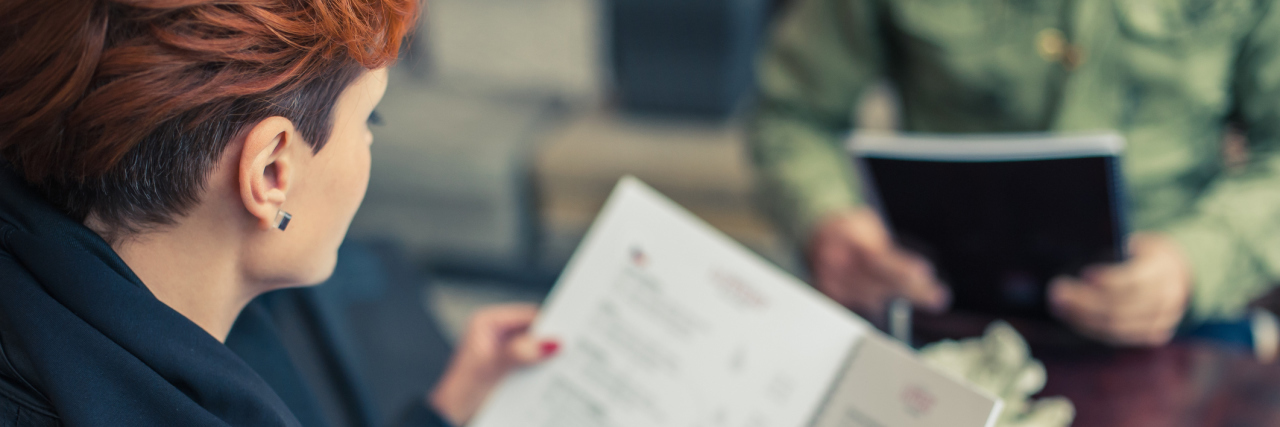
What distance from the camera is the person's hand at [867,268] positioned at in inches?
Answer: 39.3

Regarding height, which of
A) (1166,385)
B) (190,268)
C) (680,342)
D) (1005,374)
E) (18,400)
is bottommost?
(18,400)

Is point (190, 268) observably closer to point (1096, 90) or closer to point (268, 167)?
point (268, 167)

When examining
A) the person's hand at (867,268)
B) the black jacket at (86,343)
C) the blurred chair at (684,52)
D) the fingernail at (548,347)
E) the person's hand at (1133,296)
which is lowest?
the black jacket at (86,343)

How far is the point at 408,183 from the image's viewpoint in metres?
2.27

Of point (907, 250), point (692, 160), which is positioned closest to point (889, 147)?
point (907, 250)

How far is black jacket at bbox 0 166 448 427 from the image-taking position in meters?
0.49

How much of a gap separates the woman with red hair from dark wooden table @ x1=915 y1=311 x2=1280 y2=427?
2.34 feet

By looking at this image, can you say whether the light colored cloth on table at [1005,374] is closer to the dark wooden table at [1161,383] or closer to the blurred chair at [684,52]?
the dark wooden table at [1161,383]

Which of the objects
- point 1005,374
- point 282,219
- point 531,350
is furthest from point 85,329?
point 1005,374

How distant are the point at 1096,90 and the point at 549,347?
0.76 m

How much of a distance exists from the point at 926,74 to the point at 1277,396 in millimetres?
552

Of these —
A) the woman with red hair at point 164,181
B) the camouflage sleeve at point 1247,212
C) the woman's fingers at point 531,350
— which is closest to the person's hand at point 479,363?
the woman's fingers at point 531,350

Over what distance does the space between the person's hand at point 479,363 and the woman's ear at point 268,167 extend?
1.16ft

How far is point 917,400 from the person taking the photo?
0.61m
